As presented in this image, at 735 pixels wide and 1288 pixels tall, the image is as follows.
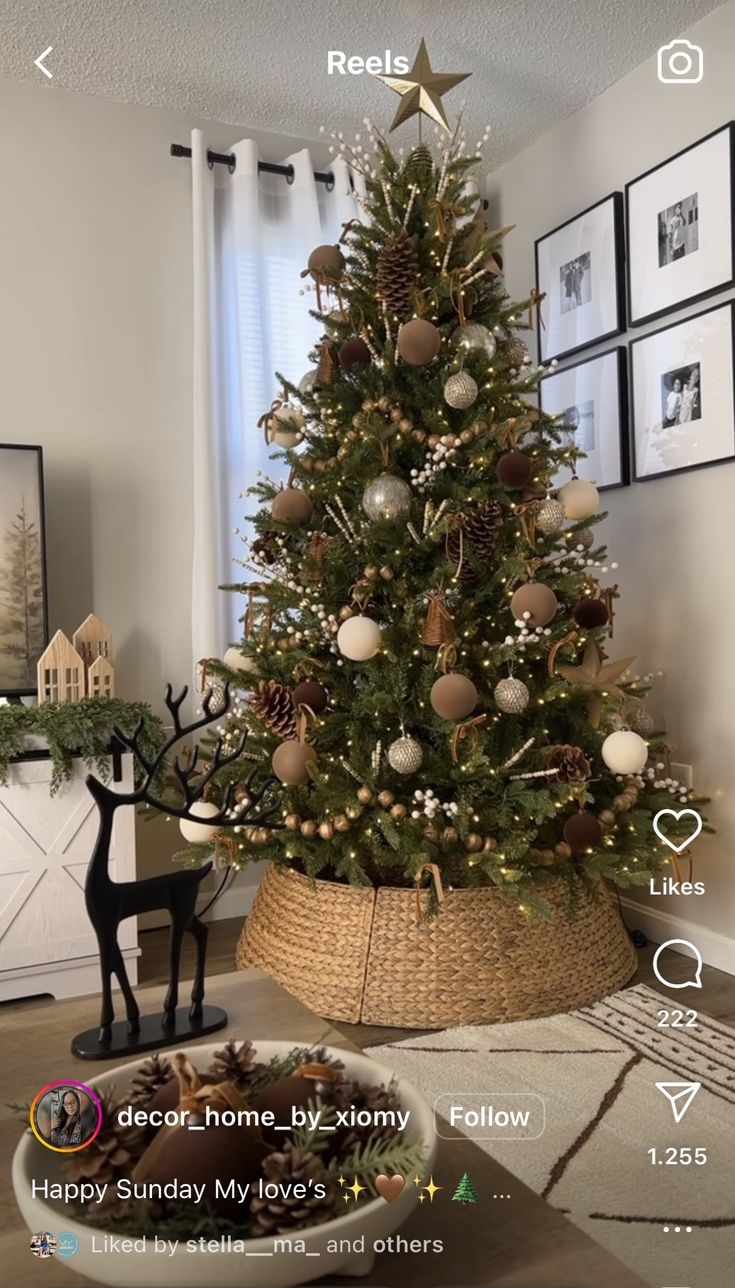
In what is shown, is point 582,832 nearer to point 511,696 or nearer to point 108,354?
point 511,696

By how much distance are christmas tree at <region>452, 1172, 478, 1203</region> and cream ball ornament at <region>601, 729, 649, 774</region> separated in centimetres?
144

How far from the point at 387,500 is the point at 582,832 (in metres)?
0.86

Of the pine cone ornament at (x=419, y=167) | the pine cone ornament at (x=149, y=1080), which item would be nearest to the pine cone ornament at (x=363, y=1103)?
the pine cone ornament at (x=149, y=1080)

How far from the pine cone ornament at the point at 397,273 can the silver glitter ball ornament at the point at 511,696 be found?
955 millimetres

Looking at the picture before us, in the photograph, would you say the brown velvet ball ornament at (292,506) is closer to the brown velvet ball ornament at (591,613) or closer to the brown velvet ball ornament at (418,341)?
the brown velvet ball ornament at (418,341)

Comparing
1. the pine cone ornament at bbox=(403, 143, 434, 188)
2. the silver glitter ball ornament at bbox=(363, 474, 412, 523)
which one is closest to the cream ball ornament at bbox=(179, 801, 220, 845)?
the silver glitter ball ornament at bbox=(363, 474, 412, 523)

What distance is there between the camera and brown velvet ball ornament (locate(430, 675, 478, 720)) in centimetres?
213

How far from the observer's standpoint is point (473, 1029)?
2.22 metres

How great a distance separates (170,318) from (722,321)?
168 centimetres

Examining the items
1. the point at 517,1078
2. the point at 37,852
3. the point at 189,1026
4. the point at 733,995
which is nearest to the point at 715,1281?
the point at 517,1078

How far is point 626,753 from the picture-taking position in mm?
2264

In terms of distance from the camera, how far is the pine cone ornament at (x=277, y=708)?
2.36 metres

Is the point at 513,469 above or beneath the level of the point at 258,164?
beneath

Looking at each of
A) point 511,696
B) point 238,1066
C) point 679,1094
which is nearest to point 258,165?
point 511,696
